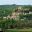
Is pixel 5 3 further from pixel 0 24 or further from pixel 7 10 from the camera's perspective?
pixel 0 24

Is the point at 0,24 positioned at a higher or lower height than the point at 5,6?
lower

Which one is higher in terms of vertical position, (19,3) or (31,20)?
(19,3)

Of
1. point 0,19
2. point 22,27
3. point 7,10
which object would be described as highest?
point 7,10

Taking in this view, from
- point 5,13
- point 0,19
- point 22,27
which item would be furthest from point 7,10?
point 22,27

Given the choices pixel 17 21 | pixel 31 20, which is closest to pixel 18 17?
pixel 17 21

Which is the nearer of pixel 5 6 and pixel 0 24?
pixel 0 24

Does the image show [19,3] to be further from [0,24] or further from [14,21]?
[0,24]

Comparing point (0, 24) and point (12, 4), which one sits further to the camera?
point (12, 4)
